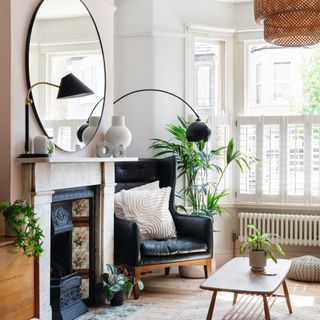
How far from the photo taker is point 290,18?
3006 millimetres

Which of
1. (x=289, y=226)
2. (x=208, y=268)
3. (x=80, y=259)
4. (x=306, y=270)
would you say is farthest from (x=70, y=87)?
(x=289, y=226)

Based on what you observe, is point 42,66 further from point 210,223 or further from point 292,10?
point 210,223

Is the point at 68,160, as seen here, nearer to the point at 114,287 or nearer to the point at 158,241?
the point at 114,287

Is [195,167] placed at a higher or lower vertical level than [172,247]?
higher

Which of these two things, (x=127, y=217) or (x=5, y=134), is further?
(x=127, y=217)

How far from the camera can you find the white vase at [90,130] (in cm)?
456

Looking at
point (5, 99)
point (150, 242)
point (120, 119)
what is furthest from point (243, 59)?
point (5, 99)

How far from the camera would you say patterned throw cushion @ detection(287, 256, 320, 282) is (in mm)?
5367

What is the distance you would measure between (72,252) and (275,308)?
66.9 inches

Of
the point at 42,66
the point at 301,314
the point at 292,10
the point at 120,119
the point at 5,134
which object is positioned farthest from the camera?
the point at 120,119

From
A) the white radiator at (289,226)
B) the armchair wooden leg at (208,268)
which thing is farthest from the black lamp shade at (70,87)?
the white radiator at (289,226)

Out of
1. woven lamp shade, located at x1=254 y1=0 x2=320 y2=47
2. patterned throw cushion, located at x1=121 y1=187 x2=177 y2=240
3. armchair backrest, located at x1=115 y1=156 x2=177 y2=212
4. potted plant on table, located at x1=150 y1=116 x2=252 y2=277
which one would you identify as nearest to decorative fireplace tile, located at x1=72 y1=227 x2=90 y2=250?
patterned throw cushion, located at x1=121 y1=187 x2=177 y2=240

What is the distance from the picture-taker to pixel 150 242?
4.91 m

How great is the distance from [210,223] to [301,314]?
4.03 feet
